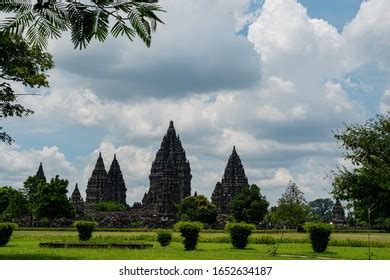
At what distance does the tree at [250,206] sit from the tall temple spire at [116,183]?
4691 cm

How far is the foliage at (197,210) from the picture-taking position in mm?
77125

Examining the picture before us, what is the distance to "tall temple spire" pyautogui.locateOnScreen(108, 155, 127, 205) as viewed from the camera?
111m

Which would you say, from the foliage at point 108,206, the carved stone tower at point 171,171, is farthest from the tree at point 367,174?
the foliage at point 108,206

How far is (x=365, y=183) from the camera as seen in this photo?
88.3 ft

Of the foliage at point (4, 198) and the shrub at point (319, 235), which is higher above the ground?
the foliage at point (4, 198)

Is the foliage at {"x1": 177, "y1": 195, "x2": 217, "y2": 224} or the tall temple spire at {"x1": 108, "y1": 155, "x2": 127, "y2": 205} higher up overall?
the tall temple spire at {"x1": 108, "y1": 155, "x2": 127, "y2": 205}

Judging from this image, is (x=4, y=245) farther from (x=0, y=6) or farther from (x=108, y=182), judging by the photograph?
(x=108, y=182)

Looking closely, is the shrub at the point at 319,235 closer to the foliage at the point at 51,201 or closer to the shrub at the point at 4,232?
the shrub at the point at 4,232

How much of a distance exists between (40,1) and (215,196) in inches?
3728

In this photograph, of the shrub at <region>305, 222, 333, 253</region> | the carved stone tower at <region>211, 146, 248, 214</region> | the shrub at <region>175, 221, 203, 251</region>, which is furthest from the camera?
the carved stone tower at <region>211, 146, 248, 214</region>

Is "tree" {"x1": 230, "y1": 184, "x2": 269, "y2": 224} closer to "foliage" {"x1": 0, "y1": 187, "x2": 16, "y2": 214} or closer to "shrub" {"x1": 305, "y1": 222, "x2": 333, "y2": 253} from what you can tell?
"foliage" {"x1": 0, "y1": 187, "x2": 16, "y2": 214}

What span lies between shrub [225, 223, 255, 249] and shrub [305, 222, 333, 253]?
9.48ft

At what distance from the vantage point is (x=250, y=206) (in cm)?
6719

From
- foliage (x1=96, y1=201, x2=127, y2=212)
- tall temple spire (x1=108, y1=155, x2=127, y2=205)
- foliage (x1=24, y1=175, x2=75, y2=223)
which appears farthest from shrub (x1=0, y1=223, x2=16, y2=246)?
tall temple spire (x1=108, y1=155, x2=127, y2=205)
